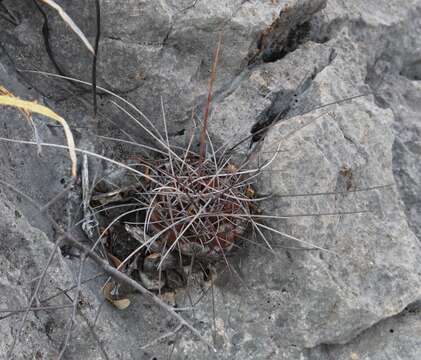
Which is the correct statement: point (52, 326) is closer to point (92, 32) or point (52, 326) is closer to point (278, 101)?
point (92, 32)

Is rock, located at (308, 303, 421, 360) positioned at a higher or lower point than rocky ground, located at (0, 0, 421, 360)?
lower

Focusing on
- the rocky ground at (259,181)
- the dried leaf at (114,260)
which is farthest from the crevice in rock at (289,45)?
the dried leaf at (114,260)

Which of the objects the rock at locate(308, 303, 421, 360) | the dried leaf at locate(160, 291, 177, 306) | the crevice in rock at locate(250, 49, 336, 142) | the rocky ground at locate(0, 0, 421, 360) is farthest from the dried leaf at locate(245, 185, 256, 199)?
the rock at locate(308, 303, 421, 360)

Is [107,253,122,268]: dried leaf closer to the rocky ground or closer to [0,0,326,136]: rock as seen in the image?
the rocky ground

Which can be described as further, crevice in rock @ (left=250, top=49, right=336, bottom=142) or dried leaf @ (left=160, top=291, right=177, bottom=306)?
crevice in rock @ (left=250, top=49, right=336, bottom=142)

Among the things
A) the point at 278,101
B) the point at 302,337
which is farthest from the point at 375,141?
the point at 302,337

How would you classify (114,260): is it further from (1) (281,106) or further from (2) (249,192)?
(1) (281,106)
